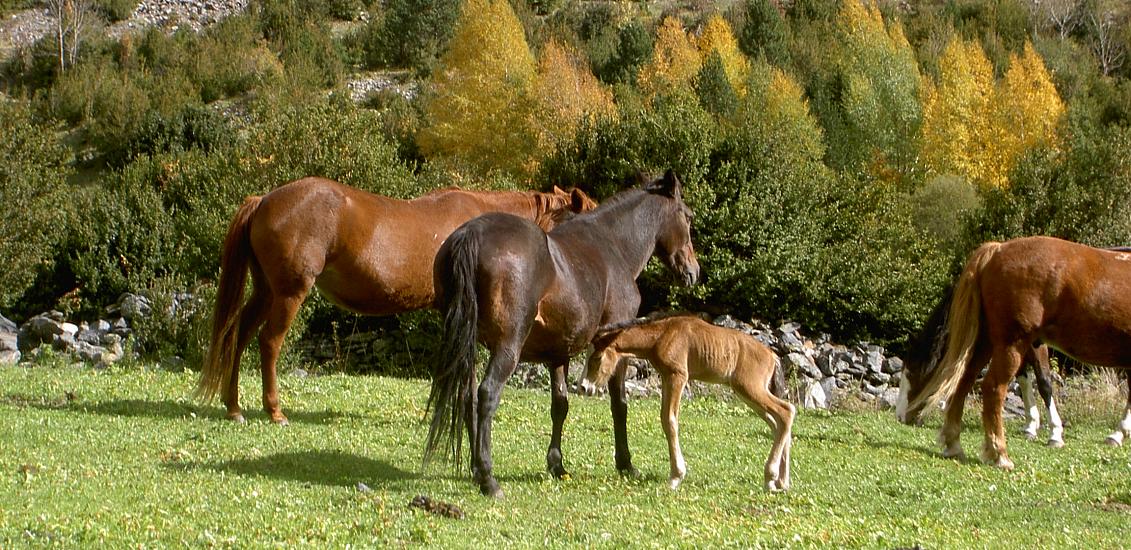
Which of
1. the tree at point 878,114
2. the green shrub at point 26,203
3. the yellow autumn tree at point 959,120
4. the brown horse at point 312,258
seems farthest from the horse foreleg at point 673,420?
the tree at point 878,114

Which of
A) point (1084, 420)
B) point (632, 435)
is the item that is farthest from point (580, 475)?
point (1084, 420)

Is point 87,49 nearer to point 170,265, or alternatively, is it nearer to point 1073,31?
point 170,265

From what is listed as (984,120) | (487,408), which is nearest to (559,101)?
(984,120)

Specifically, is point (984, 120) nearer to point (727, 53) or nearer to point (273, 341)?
point (727, 53)

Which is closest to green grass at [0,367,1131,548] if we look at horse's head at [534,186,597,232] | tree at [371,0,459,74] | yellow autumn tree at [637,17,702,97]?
horse's head at [534,186,597,232]

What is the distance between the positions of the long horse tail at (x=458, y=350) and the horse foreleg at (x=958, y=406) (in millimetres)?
5808

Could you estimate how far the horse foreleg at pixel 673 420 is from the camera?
8.40 metres

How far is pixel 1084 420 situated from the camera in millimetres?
15422

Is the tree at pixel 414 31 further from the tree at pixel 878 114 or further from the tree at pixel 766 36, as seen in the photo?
the tree at pixel 878 114

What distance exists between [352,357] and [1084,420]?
13.2 m

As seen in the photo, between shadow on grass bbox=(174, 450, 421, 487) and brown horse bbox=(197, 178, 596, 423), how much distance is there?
204cm

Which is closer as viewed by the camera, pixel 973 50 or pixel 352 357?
pixel 352 357

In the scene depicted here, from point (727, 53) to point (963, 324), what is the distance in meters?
47.3

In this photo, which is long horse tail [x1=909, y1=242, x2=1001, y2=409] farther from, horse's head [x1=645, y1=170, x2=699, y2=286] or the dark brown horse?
the dark brown horse
